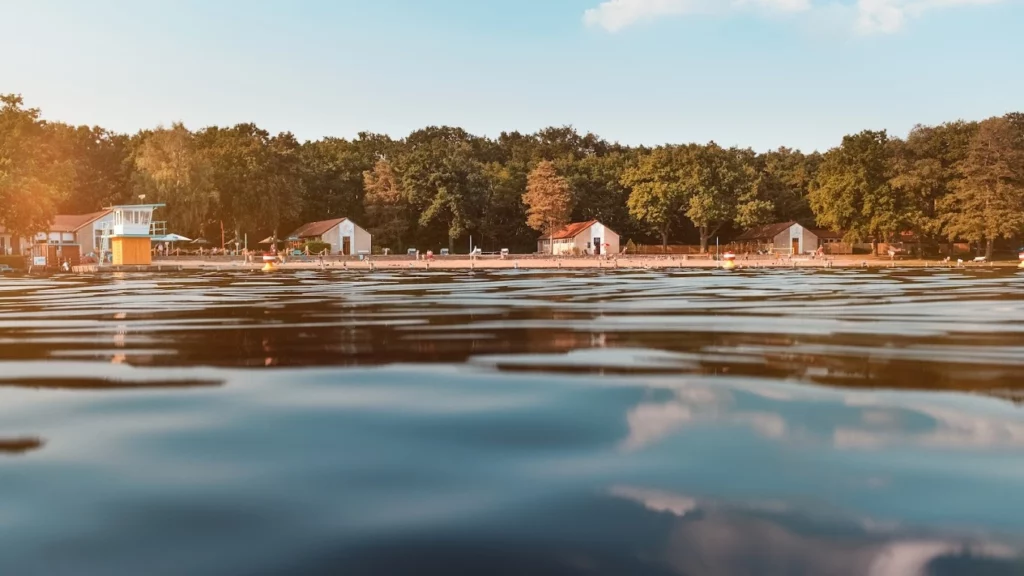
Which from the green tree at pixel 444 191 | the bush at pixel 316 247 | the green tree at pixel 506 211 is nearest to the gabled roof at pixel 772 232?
the green tree at pixel 506 211

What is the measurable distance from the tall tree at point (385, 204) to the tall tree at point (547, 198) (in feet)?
52.4

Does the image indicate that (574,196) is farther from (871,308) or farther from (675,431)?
(675,431)

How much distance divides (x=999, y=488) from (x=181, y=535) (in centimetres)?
537

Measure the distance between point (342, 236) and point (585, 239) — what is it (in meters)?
29.8

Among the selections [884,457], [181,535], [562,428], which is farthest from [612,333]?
[181,535]

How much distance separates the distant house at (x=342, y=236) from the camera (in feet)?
333

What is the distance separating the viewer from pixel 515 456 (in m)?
6.75

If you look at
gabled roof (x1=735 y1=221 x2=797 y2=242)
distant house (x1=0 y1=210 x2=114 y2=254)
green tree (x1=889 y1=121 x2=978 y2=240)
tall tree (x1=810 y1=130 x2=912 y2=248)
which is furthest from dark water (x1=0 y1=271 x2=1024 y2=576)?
gabled roof (x1=735 y1=221 x2=797 y2=242)

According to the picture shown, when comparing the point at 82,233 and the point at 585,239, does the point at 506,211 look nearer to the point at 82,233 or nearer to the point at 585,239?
the point at 585,239

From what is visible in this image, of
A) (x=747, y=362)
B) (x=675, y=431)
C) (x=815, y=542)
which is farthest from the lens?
(x=747, y=362)

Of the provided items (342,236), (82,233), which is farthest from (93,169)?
(342,236)

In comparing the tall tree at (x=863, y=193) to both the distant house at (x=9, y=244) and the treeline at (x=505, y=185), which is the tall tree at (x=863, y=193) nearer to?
the treeline at (x=505, y=185)

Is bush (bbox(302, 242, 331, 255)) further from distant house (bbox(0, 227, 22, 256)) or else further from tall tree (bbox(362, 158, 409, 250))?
distant house (bbox(0, 227, 22, 256))

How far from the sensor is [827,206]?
308ft
